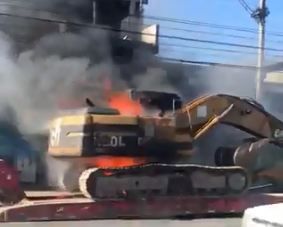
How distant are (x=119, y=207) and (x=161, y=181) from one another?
1038mm

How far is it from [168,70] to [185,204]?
16.7 meters

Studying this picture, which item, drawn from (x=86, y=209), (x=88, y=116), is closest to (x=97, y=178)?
(x=86, y=209)

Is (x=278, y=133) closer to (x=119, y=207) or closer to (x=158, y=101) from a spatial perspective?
(x=158, y=101)

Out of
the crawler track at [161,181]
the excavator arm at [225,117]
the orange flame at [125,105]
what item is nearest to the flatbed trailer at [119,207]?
the crawler track at [161,181]

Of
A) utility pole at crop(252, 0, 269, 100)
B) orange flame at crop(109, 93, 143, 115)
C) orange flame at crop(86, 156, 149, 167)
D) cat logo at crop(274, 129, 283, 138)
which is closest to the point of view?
orange flame at crop(86, 156, 149, 167)

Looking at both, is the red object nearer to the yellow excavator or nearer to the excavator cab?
the yellow excavator

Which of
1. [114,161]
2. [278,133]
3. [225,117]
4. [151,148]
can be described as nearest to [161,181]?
[151,148]

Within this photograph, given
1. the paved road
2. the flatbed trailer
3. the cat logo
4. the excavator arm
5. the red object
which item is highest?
the excavator arm

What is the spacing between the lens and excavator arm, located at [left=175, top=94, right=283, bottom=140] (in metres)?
15.6

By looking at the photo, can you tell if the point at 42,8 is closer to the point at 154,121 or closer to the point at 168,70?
the point at 168,70

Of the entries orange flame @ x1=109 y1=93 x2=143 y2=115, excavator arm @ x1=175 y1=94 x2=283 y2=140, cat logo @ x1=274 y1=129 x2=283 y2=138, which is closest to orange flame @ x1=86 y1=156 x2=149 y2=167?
excavator arm @ x1=175 y1=94 x2=283 y2=140

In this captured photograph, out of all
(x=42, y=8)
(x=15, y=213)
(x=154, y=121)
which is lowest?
(x=15, y=213)

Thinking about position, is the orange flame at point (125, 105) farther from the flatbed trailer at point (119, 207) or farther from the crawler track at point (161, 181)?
the flatbed trailer at point (119, 207)

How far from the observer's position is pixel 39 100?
2241 centimetres
